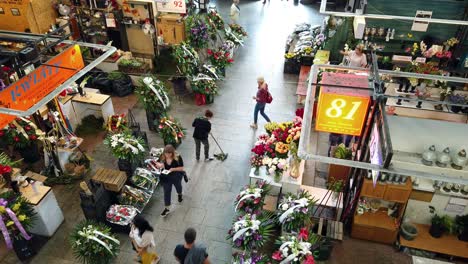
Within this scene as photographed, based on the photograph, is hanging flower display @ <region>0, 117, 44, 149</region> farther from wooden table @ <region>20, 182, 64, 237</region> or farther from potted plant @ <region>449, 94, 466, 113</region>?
potted plant @ <region>449, 94, 466, 113</region>

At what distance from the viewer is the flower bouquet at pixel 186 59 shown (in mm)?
10844

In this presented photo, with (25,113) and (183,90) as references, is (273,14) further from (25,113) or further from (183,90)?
(25,113)

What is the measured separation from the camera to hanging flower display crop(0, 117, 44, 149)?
8219 millimetres

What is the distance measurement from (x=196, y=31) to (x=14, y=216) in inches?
290

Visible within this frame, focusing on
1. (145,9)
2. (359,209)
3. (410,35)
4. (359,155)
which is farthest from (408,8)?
(145,9)

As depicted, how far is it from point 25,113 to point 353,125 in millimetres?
4294

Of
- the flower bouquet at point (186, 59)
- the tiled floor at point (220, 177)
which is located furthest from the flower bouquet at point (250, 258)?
the flower bouquet at point (186, 59)

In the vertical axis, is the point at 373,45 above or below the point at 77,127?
above

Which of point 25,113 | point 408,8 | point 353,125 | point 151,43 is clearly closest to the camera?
point 25,113

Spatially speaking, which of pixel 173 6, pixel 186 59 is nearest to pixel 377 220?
pixel 186 59

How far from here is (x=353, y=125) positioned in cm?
521

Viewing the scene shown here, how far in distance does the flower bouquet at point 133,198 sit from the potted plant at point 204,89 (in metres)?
4.09

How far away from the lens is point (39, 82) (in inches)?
206

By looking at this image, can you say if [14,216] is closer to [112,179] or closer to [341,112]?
[112,179]
